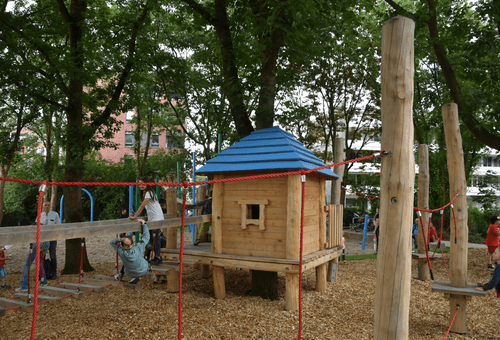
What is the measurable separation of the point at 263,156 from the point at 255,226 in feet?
4.17

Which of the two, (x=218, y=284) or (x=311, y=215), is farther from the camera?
(x=311, y=215)

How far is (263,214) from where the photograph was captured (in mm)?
6531

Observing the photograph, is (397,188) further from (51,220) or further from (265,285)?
(51,220)

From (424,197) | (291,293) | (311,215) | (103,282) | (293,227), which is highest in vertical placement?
Answer: (424,197)

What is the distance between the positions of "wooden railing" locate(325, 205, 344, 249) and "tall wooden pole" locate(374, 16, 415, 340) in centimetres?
493

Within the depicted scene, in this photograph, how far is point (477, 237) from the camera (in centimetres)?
1917

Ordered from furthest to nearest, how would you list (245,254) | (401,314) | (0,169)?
(0,169)
(245,254)
(401,314)

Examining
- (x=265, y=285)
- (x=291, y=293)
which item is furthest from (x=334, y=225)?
(x=291, y=293)

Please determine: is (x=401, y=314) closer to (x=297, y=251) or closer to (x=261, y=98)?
(x=297, y=251)

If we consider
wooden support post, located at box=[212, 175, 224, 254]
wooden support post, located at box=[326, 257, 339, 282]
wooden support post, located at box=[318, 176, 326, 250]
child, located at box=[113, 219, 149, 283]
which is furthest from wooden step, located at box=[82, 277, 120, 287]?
wooden support post, located at box=[326, 257, 339, 282]

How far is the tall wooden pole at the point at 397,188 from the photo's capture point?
3059 mm

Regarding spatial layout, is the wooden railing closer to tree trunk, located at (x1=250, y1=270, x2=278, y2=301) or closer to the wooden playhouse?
the wooden playhouse

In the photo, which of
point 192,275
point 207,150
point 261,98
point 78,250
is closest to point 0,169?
point 207,150

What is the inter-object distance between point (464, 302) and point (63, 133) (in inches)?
421
